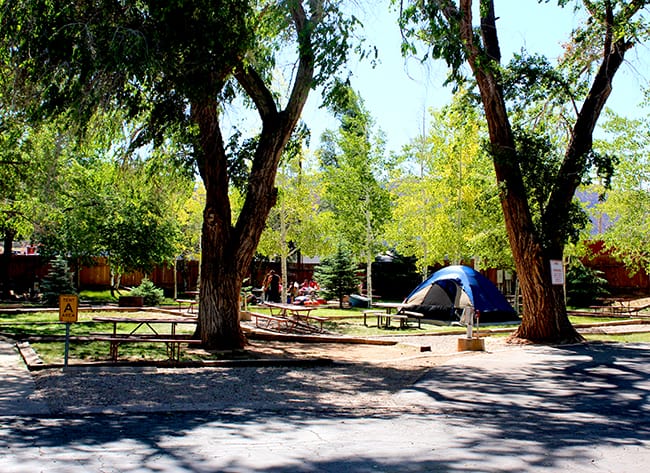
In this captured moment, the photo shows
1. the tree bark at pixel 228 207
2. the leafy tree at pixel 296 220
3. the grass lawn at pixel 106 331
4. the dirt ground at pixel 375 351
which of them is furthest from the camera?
the leafy tree at pixel 296 220

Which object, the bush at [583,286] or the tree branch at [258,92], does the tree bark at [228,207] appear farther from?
the bush at [583,286]

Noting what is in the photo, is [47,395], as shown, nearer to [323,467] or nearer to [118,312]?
[323,467]

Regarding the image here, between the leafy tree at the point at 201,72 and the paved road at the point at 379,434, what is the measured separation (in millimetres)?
4531

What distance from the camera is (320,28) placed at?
41.8 feet

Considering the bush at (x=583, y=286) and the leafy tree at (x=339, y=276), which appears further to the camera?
the bush at (x=583, y=286)

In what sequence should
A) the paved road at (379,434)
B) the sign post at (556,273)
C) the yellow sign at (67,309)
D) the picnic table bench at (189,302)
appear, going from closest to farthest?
the paved road at (379,434)
the yellow sign at (67,309)
the sign post at (556,273)
the picnic table bench at (189,302)

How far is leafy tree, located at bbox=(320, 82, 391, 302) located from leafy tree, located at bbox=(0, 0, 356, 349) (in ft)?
53.4

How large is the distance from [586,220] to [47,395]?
1375 centimetres

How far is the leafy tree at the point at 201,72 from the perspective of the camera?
11.4m

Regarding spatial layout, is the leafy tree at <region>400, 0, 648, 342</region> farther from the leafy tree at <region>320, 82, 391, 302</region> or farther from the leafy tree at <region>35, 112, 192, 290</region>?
the leafy tree at <region>320, 82, 391, 302</region>

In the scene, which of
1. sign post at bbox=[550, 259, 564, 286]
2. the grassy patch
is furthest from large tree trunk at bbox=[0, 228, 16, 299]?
the grassy patch

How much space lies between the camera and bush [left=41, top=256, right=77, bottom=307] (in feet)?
94.3

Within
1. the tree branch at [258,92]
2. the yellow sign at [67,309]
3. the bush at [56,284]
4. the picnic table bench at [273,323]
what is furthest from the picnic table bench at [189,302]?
Answer: the yellow sign at [67,309]

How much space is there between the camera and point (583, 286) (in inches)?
1433
